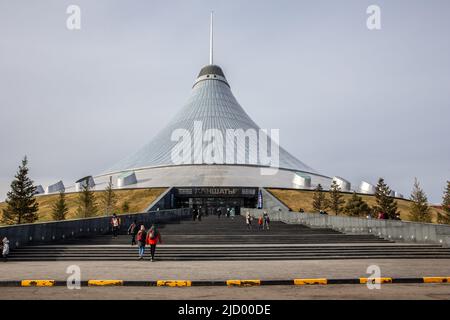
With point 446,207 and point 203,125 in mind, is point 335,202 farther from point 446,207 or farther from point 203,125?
point 203,125

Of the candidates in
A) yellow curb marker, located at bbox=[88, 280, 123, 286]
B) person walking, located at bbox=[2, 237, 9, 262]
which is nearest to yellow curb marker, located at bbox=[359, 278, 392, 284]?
yellow curb marker, located at bbox=[88, 280, 123, 286]

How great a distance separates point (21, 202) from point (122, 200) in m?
10.7

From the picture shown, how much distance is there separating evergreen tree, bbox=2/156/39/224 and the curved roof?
2164 centimetres

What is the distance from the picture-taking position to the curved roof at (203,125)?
Result: 184ft

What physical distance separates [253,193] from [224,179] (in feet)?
18.7

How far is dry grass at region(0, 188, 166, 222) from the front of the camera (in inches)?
1500

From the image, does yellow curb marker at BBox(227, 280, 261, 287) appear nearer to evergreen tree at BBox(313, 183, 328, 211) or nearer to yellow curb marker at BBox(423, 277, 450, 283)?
yellow curb marker at BBox(423, 277, 450, 283)

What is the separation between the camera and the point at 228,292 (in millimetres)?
6645

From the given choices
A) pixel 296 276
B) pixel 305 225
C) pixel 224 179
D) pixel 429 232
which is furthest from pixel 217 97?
pixel 296 276

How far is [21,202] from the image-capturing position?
32.8 meters
